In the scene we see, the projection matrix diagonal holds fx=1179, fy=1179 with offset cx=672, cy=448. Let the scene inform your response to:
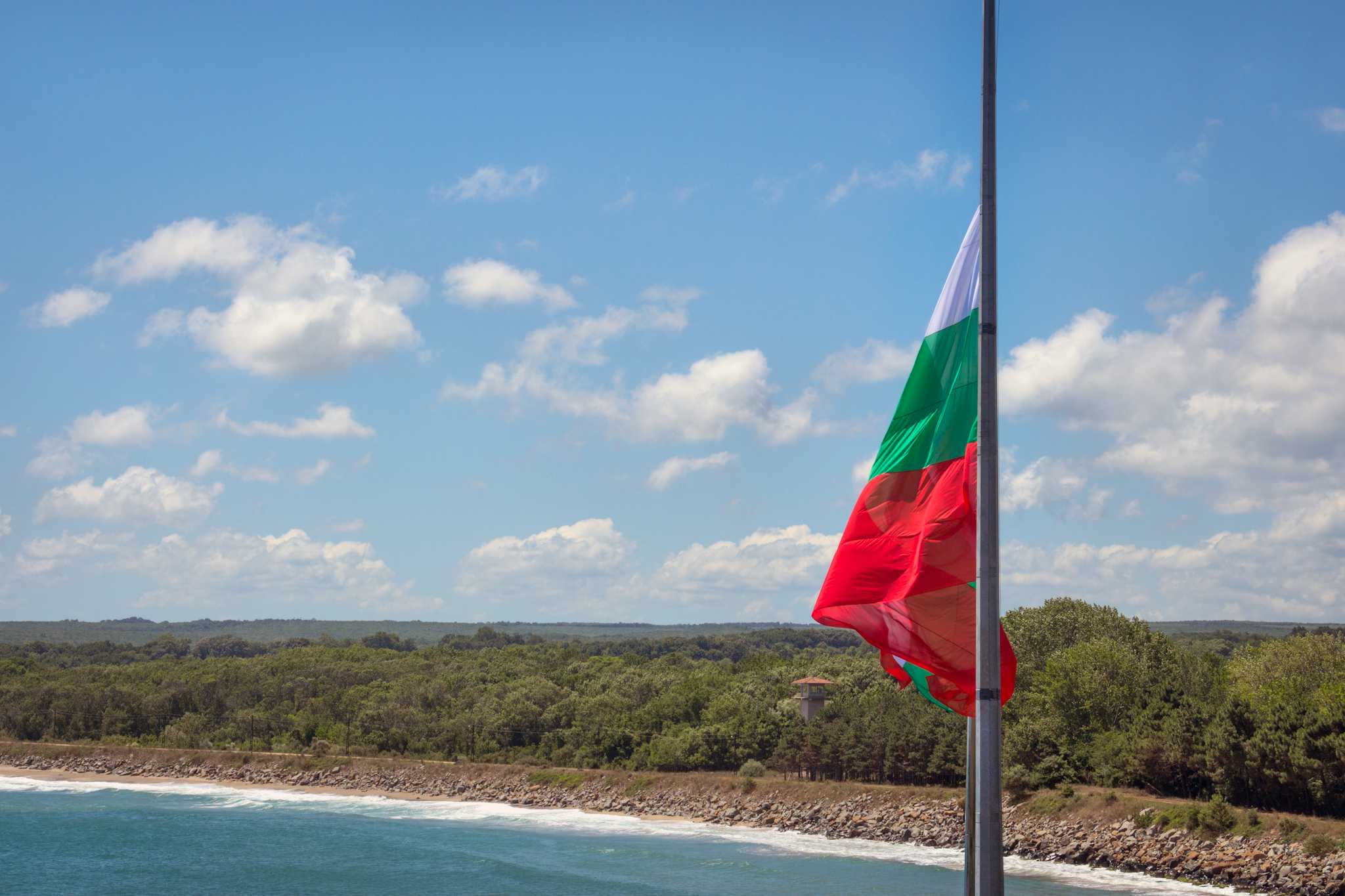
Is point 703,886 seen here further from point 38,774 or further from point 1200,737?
point 38,774

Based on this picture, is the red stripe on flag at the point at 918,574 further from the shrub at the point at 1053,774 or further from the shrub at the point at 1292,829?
the shrub at the point at 1053,774

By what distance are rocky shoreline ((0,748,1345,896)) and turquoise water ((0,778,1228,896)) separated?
1.85 m

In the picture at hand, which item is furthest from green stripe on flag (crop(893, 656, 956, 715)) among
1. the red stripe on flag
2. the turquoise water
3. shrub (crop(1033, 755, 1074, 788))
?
shrub (crop(1033, 755, 1074, 788))

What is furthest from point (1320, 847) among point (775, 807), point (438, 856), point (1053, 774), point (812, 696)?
point (438, 856)

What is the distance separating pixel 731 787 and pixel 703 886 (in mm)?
27933

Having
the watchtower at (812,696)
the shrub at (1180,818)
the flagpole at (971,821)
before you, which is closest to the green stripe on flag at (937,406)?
the flagpole at (971,821)

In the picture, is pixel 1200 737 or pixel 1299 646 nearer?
pixel 1200 737

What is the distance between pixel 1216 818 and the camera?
180ft

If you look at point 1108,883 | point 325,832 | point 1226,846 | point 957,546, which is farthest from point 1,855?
point 957,546

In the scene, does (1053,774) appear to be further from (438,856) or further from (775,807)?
(438,856)

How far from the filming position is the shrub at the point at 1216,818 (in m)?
54.3

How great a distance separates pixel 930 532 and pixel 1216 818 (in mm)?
51914

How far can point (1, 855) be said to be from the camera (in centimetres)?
6950

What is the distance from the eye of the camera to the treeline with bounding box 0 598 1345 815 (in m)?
59.4
